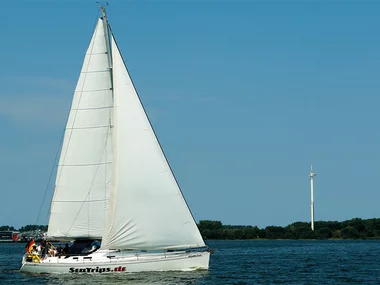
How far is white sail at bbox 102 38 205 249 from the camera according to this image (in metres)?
52.0

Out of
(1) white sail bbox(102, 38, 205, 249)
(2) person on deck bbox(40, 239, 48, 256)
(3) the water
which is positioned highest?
(1) white sail bbox(102, 38, 205, 249)

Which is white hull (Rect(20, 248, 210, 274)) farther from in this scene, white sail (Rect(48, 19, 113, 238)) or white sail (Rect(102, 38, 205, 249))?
white sail (Rect(48, 19, 113, 238))

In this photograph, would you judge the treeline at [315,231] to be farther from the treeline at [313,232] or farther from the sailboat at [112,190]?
the sailboat at [112,190]

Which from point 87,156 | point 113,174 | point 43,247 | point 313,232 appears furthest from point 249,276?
point 313,232

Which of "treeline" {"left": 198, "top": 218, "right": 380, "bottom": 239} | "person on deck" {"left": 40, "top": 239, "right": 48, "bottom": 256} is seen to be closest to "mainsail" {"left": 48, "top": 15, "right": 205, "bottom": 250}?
"person on deck" {"left": 40, "top": 239, "right": 48, "bottom": 256}

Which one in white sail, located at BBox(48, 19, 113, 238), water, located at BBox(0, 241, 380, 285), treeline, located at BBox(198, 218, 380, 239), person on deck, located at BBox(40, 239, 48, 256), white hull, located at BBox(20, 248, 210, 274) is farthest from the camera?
treeline, located at BBox(198, 218, 380, 239)

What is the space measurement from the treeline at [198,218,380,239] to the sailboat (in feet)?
421

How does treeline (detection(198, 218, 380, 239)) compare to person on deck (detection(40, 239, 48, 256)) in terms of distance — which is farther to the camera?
treeline (detection(198, 218, 380, 239))

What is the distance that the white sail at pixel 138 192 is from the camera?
171 feet

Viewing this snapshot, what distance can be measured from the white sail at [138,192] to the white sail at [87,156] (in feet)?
7.89

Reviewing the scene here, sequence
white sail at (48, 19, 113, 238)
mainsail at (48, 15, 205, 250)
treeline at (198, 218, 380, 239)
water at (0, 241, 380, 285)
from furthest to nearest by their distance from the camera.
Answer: treeline at (198, 218, 380, 239), white sail at (48, 19, 113, 238), mainsail at (48, 15, 205, 250), water at (0, 241, 380, 285)

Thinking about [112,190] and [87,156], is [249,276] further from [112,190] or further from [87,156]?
[87,156]

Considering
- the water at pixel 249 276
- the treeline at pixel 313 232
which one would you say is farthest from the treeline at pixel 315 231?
the water at pixel 249 276

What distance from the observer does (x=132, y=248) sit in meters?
51.8
